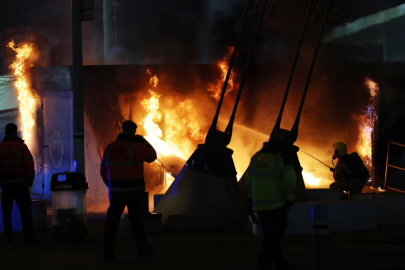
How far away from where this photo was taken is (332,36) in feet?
55.8

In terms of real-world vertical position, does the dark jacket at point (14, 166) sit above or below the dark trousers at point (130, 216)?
above

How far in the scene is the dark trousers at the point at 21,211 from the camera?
8828mm

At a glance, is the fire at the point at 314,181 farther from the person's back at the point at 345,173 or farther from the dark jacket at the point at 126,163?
the dark jacket at the point at 126,163

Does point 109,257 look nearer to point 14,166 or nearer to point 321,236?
point 14,166

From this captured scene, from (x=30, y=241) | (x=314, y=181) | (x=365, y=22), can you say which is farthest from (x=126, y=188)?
(x=365, y=22)

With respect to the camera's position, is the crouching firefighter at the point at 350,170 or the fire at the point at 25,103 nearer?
the crouching firefighter at the point at 350,170

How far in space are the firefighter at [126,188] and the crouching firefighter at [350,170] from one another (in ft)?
17.6

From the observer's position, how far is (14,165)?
8.87m

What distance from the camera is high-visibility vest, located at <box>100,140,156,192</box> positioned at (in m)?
7.15

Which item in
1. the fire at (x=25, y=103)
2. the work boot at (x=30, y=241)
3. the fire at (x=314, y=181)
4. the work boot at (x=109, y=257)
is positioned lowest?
the fire at (x=314, y=181)

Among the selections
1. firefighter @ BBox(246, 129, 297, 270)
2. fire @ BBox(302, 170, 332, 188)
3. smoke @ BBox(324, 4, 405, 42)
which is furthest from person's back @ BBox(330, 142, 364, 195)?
smoke @ BBox(324, 4, 405, 42)

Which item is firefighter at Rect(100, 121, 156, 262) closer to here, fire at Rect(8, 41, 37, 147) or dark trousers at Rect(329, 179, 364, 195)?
dark trousers at Rect(329, 179, 364, 195)

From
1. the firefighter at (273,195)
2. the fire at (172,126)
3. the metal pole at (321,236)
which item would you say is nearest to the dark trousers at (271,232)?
the firefighter at (273,195)

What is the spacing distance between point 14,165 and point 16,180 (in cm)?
22
